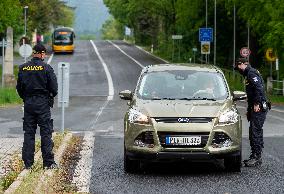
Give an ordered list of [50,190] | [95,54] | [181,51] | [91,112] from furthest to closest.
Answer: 1. [95,54]
2. [181,51]
3. [91,112]
4. [50,190]

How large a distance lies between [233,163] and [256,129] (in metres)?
1.05

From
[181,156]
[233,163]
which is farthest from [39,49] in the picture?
[233,163]

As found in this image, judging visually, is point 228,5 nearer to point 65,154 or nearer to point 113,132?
point 113,132

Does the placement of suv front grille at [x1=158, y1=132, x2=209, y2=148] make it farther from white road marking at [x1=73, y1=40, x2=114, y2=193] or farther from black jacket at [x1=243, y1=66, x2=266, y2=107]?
black jacket at [x1=243, y1=66, x2=266, y2=107]

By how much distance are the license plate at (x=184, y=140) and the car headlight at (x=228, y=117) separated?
0.44 m

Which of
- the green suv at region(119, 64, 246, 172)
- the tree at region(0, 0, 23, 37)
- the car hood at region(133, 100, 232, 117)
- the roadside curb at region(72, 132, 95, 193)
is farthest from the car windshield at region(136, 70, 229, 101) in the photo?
the tree at region(0, 0, 23, 37)

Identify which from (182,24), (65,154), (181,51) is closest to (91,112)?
(65,154)

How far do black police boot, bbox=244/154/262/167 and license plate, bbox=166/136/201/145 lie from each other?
5.23 feet

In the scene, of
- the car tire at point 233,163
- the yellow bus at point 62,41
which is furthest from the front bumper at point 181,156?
the yellow bus at point 62,41

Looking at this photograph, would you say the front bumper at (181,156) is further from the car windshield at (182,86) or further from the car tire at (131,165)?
the car windshield at (182,86)

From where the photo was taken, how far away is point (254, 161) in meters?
11.1

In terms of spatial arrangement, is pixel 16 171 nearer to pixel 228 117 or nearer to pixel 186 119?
pixel 186 119

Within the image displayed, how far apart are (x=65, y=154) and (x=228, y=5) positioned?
1464 inches

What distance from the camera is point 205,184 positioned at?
931 centimetres
